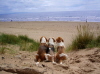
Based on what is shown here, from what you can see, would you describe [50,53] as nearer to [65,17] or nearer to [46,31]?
[46,31]

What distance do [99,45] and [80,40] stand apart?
0.94 metres

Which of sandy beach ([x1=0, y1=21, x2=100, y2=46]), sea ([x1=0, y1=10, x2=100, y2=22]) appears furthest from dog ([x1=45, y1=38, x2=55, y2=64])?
sea ([x1=0, y1=10, x2=100, y2=22])

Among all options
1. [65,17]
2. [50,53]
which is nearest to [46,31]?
[50,53]

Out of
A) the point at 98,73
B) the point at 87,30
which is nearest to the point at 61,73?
the point at 98,73

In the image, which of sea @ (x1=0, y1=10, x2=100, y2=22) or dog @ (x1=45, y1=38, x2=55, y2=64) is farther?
sea @ (x1=0, y1=10, x2=100, y2=22)

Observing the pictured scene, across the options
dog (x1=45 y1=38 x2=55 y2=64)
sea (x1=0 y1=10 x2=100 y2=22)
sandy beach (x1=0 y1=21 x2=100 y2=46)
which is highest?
sea (x1=0 y1=10 x2=100 y2=22)

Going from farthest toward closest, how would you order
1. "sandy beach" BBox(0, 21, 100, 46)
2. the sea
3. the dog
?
the sea, "sandy beach" BBox(0, 21, 100, 46), the dog

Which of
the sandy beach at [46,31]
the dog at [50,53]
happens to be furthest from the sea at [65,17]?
the dog at [50,53]

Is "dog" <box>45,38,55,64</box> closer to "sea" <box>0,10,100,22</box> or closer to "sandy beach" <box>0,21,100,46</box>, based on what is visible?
"sandy beach" <box>0,21,100,46</box>

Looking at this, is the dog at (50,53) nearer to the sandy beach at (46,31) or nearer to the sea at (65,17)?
the sandy beach at (46,31)

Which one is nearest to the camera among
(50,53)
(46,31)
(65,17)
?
(50,53)

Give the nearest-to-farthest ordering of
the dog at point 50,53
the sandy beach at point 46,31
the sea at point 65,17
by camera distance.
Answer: the dog at point 50,53 → the sandy beach at point 46,31 → the sea at point 65,17

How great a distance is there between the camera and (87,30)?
22.7 ft

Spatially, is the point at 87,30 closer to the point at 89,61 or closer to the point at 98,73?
the point at 89,61
